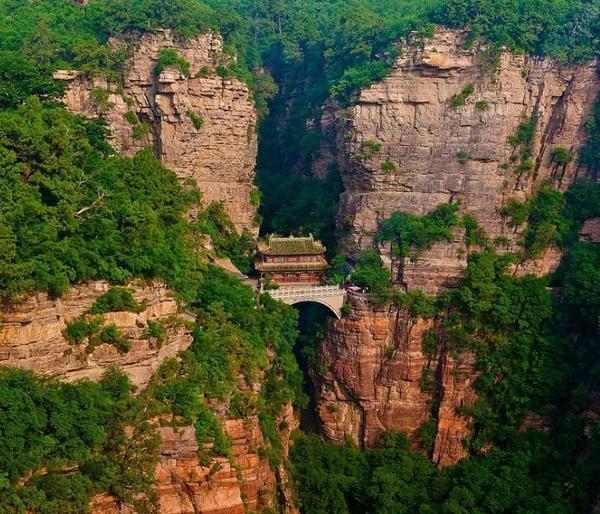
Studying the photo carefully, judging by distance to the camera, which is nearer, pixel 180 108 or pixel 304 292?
pixel 304 292

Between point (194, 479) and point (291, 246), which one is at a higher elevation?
point (291, 246)

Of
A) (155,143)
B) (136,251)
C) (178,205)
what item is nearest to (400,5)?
(155,143)

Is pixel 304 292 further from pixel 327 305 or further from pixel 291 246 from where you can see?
pixel 291 246

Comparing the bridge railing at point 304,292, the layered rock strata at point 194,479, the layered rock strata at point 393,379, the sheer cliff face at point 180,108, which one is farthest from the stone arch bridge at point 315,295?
the layered rock strata at point 194,479

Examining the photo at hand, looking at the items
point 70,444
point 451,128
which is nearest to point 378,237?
point 451,128

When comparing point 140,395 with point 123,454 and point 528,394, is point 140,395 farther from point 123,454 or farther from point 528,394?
point 528,394
